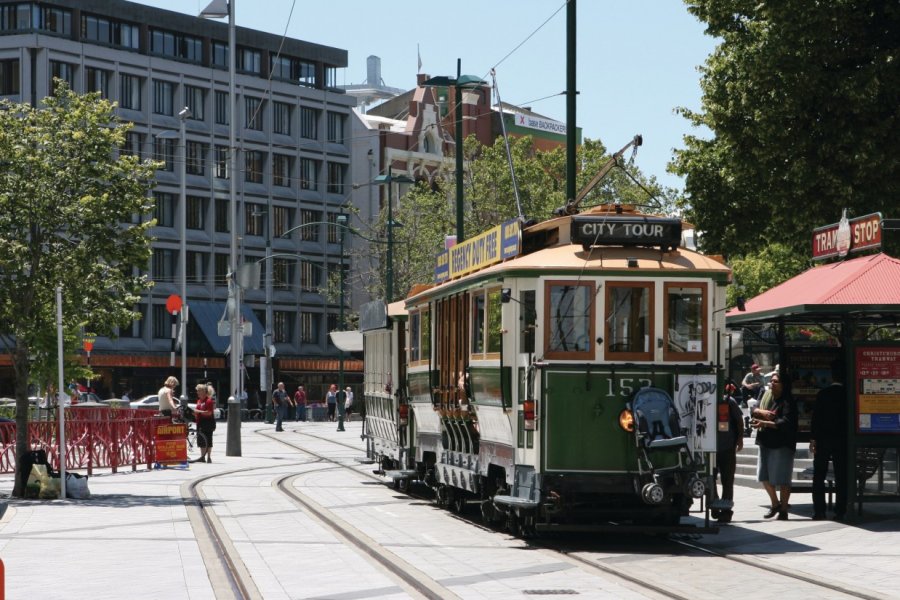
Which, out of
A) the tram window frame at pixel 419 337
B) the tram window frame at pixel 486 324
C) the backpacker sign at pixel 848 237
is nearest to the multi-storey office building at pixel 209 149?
the tram window frame at pixel 419 337

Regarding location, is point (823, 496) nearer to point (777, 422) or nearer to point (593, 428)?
point (777, 422)

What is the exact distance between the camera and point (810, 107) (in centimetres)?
2789

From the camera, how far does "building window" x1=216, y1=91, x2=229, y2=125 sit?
83938 millimetres

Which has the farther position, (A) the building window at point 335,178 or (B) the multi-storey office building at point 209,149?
(A) the building window at point 335,178

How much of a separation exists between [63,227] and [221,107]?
62.8m

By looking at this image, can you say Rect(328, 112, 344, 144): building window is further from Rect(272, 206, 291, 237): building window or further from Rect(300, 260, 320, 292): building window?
Rect(300, 260, 320, 292): building window

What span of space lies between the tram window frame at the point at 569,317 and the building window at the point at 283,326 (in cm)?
7213

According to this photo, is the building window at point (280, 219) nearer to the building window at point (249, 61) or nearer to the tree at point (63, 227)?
the building window at point (249, 61)

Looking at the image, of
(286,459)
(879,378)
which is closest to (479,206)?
(286,459)

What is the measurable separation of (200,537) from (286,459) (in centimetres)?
1839

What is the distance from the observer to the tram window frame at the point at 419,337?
2045cm

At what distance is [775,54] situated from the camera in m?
27.4

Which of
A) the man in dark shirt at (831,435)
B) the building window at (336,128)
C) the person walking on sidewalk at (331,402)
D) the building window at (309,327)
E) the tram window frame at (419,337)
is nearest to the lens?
the man in dark shirt at (831,435)

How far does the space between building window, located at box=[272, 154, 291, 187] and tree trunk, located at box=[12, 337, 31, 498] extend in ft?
214
